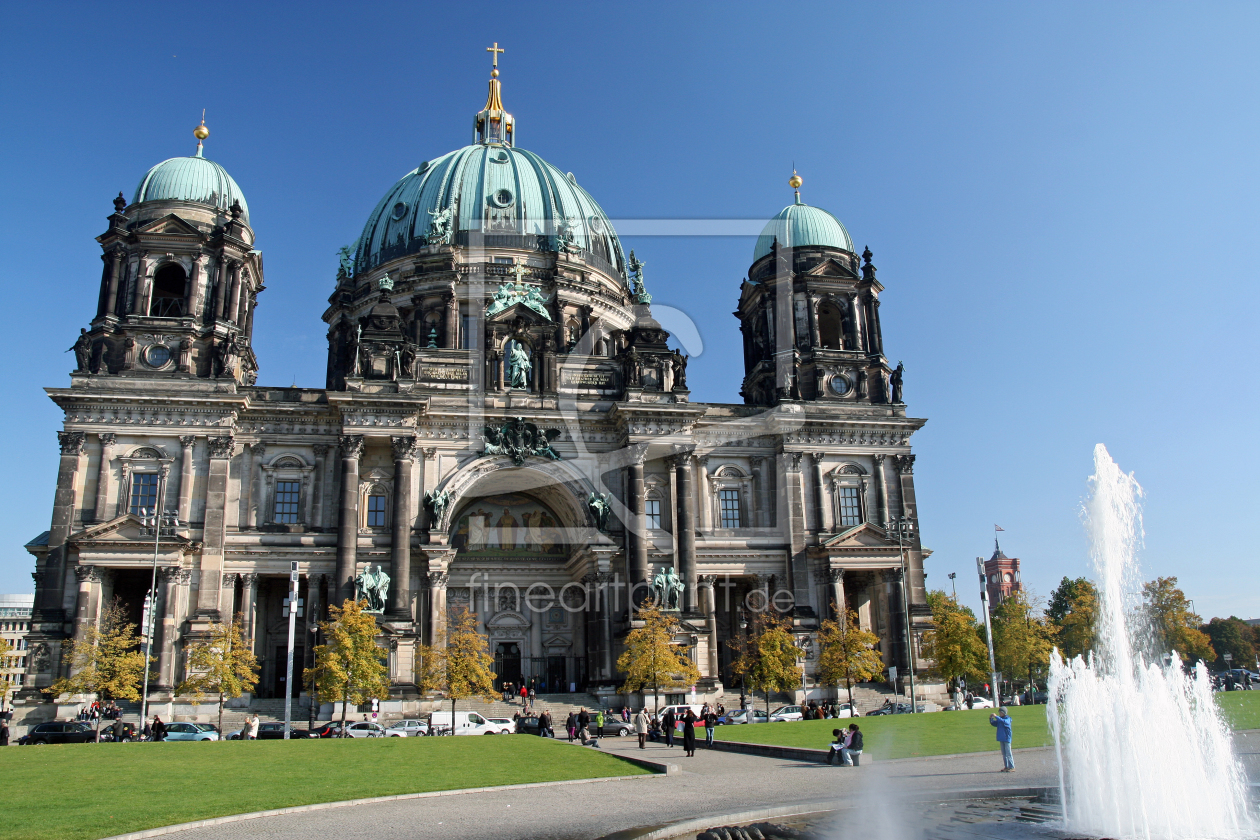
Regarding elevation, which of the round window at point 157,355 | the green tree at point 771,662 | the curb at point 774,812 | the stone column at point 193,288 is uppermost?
the stone column at point 193,288

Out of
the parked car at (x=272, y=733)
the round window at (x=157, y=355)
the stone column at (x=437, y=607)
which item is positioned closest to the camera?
the parked car at (x=272, y=733)

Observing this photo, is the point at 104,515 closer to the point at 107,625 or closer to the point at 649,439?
the point at 107,625

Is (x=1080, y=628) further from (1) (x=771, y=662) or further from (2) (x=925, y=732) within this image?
(2) (x=925, y=732)

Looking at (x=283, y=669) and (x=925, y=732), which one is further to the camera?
(x=283, y=669)

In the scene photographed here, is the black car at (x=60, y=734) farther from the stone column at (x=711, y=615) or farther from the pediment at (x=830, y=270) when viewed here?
the pediment at (x=830, y=270)

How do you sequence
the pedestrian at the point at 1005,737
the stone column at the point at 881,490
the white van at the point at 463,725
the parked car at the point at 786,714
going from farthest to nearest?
the stone column at the point at 881,490 < the parked car at the point at 786,714 < the white van at the point at 463,725 < the pedestrian at the point at 1005,737

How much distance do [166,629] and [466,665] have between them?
1405 centimetres

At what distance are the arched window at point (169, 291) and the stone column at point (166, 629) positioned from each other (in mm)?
14861

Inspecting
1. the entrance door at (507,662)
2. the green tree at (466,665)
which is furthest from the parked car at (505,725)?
the entrance door at (507,662)

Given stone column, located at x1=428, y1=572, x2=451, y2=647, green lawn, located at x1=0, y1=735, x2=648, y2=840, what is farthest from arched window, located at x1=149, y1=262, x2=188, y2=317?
green lawn, located at x1=0, y1=735, x2=648, y2=840

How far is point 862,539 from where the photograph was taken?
5275cm

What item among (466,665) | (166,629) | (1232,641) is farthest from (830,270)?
(1232,641)

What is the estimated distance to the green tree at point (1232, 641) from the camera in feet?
360

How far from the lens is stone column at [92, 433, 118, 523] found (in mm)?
45844
